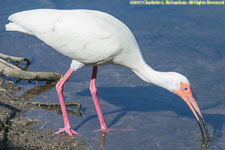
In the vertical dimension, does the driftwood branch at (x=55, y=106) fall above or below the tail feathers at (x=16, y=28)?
below

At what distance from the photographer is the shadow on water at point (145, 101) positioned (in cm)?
703

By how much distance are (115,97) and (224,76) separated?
2191 millimetres

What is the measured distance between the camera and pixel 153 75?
6.36m

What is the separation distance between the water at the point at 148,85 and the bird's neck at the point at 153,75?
763 mm

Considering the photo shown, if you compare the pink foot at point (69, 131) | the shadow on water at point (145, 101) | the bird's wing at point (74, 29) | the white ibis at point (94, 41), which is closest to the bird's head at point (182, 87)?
the white ibis at point (94, 41)

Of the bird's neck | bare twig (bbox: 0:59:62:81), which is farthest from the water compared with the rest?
the bird's neck

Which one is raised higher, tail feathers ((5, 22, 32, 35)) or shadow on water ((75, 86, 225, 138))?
tail feathers ((5, 22, 32, 35))

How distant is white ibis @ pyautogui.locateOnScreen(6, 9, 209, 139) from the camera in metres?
6.16

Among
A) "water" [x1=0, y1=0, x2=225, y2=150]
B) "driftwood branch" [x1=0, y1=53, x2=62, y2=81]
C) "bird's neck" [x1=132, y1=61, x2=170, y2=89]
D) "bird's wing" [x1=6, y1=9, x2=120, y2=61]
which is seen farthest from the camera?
"driftwood branch" [x1=0, y1=53, x2=62, y2=81]

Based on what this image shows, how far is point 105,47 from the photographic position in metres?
6.13

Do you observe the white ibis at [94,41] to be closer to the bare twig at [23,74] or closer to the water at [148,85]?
the water at [148,85]

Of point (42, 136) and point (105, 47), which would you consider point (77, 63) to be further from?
point (42, 136)

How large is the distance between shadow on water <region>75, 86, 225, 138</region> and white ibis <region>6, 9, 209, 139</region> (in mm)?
757

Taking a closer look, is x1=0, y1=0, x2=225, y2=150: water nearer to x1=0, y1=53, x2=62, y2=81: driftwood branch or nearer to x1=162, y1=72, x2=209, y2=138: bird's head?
x1=0, y1=53, x2=62, y2=81: driftwood branch
